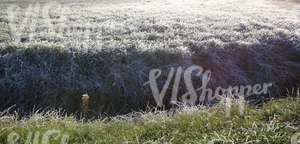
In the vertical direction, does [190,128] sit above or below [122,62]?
below

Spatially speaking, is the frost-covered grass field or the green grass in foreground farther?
the frost-covered grass field

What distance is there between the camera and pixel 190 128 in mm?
2590

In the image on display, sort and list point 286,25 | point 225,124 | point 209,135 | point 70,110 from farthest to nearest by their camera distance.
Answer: point 286,25, point 70,110, point 225,124, point 209,135

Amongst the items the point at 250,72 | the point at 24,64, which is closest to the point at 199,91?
the point at 250,72

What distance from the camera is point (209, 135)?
2.44m

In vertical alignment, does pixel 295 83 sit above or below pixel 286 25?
below

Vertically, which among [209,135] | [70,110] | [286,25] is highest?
[286,25]

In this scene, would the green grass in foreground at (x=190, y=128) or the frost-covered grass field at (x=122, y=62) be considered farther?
the frost-covered grass field at (x=122, y=62)

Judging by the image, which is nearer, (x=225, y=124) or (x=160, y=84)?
(x=225, y=124)

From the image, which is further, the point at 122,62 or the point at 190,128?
the point at 122,62

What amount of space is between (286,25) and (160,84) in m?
4.73

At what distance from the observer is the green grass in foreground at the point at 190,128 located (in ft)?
7.75

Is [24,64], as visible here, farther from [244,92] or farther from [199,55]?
[244,92]

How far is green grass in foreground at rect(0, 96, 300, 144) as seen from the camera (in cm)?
236
